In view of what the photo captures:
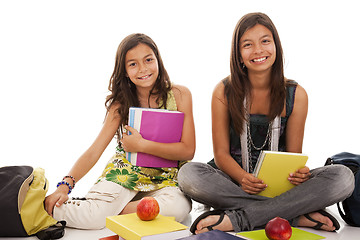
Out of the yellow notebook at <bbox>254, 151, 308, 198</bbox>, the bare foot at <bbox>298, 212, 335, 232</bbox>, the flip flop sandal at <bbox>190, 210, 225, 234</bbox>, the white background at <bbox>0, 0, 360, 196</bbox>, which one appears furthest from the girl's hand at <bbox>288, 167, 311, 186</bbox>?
the white background at <bbox>0, 0, 360, 196</bbox>

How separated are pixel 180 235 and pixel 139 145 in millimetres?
530

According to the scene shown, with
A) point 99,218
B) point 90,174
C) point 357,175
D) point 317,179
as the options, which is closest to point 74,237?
point 99,218

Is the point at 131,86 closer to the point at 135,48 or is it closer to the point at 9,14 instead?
the point at 135,48

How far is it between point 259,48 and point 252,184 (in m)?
0.51

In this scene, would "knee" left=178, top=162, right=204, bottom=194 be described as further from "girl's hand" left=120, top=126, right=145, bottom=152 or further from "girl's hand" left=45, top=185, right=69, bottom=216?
"girl's hand" left=45, top=185, right=69, bottom=216

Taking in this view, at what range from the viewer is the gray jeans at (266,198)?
1430mm

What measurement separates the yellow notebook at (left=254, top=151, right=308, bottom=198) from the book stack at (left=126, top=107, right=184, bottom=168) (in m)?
0.37

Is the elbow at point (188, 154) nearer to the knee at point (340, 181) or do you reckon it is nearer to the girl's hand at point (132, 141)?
the girl's hand at point (132, 141)

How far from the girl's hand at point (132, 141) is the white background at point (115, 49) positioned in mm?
1103

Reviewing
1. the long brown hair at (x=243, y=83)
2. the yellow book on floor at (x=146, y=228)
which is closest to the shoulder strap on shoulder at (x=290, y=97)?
the long brown hair at (x=243, y=83)

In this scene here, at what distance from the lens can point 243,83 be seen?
173 centimetres

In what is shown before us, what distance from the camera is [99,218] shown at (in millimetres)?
1499

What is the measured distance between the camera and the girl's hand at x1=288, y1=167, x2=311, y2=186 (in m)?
1.47

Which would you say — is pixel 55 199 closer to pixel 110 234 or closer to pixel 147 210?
pixel 110 234
